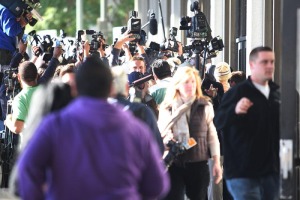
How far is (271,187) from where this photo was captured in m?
10.4

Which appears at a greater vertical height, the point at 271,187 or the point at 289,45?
the point at 289,45

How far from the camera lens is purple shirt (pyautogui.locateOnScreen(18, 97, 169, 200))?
703cm

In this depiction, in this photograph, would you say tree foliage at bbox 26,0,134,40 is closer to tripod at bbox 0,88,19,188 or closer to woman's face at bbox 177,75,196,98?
tripod at bbox 0,88,19,188

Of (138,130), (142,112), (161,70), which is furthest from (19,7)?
(138,130)

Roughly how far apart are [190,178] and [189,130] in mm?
446

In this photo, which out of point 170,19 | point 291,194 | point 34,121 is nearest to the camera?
point 34,121

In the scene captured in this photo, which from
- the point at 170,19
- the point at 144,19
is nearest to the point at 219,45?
the point at 170,19

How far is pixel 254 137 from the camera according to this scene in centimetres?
1029

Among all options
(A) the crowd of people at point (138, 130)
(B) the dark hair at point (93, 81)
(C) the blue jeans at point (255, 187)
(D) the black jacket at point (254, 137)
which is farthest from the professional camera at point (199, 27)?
(B) the dark hair at point (93, 81)

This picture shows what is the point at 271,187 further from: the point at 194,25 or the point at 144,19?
the point at 144,19

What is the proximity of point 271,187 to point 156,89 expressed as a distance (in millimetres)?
3308

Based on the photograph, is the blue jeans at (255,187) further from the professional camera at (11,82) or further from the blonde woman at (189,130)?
the professional camera at (11,82)

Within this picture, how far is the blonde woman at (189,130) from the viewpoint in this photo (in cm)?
1180

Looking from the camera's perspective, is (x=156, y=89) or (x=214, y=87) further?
(x=214, y=87)
